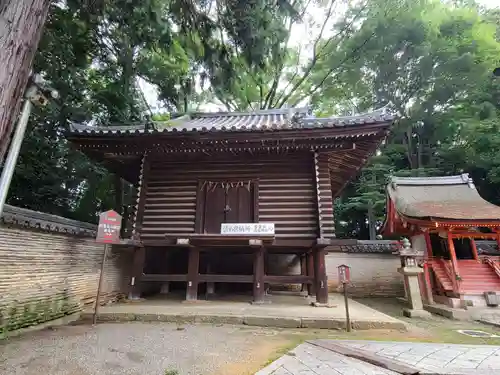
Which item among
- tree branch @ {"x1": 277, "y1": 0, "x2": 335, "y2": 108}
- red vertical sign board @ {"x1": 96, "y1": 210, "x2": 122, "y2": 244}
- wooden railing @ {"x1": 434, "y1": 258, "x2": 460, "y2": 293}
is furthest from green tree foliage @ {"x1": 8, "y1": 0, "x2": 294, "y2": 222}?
wooden railing @ {"x1": 434, "y1": 258, "x2": 460, "y2": 293}

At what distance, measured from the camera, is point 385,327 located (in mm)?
5762

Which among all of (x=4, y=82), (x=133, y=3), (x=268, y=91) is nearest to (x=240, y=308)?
(x=4, y=82)

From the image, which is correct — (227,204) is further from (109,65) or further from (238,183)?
(109,65)

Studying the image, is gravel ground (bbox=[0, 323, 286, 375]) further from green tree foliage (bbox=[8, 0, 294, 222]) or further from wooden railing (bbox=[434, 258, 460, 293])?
wooden railing (bbox=[434, 258, 460, 293])

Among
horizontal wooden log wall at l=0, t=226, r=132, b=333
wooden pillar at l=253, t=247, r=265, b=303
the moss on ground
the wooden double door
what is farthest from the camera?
the wooden double door

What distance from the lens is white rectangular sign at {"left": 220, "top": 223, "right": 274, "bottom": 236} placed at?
7055 millimetres

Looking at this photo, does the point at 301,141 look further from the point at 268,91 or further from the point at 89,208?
the point at 268,91

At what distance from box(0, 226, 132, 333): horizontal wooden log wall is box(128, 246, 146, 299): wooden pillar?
65cm

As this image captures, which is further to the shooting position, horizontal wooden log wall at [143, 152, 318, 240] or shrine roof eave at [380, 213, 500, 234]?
shrine roof eave at [380, 213, 500, 234]

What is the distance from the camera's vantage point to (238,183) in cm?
848

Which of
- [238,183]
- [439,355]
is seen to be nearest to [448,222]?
[439,355]

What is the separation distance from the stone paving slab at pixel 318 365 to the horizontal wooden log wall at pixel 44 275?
474 cm

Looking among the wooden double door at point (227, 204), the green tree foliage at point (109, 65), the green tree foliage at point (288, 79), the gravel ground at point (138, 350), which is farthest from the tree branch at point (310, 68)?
the gravel ground at point (138, 350)

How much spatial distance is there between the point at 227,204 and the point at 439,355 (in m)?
5.80
